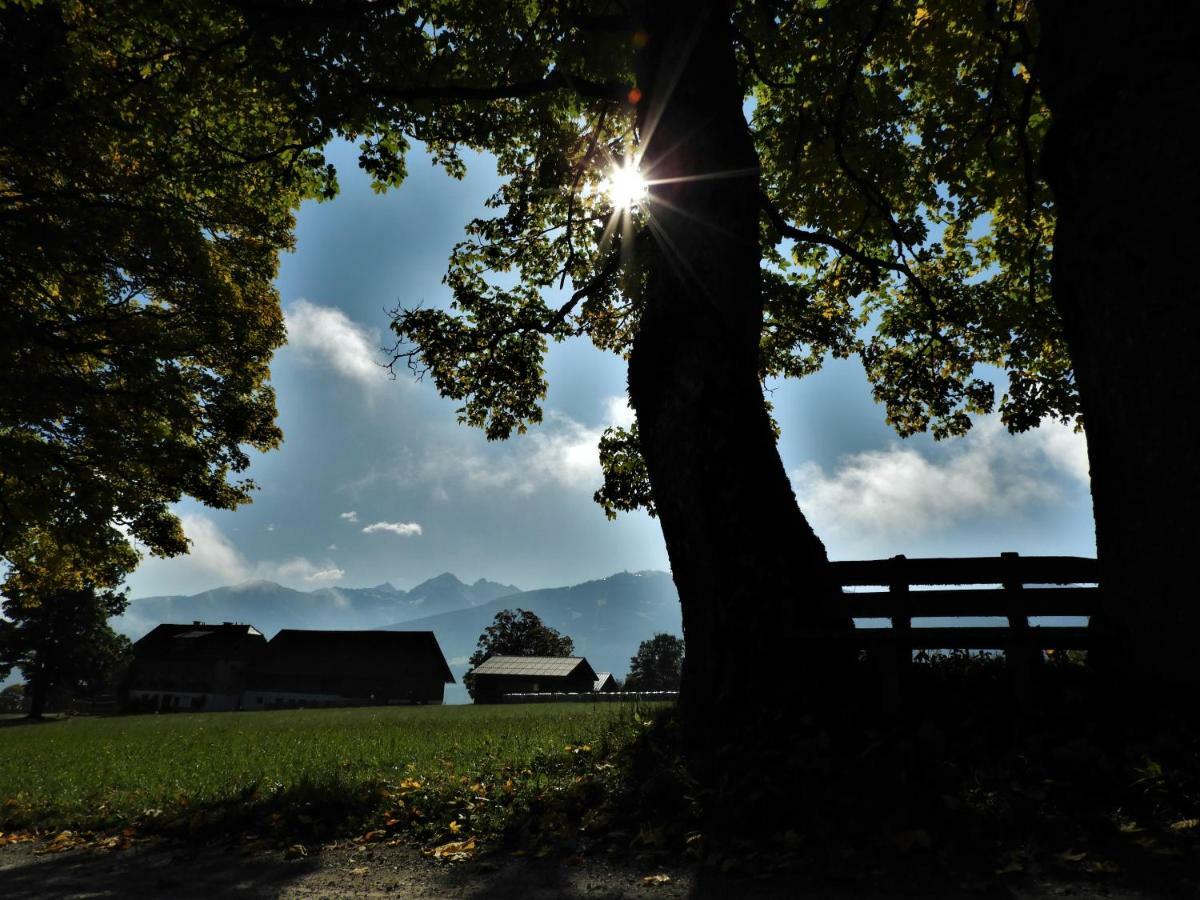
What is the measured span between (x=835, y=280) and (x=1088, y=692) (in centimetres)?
1050

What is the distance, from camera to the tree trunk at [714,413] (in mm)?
5844

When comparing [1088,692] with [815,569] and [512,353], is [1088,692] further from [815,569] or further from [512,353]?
[512,353]

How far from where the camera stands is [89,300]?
43.9ft

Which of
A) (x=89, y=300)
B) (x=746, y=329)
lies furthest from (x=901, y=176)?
(x=89, y=300)

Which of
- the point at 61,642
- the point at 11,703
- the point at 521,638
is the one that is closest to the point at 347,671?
the point at 61,642

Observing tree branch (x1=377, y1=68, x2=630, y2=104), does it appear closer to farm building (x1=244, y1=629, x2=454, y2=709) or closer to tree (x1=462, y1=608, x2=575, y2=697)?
farm building (x1=244, y1=629, x2=454, y2=709)

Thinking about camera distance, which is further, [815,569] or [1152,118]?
[815,569]

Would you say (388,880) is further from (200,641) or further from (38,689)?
(200,641)

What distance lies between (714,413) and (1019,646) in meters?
3.28

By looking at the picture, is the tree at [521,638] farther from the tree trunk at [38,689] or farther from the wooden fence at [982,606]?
the wooden fence at [982,606]

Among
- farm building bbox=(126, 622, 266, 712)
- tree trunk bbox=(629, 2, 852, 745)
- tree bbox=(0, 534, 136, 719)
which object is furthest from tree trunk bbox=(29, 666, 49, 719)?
tree trunk bbox=(629, 2, 852, 745)

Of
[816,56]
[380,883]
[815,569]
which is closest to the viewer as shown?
[380,883]

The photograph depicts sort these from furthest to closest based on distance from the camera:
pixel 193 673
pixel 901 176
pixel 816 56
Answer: pixel 193 673
pixel 901 176
pixel 816 56

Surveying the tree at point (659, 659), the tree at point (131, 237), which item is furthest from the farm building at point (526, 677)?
the tree at point (131, 237)
